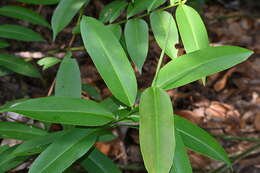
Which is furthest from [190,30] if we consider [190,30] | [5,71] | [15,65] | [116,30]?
[5,71]

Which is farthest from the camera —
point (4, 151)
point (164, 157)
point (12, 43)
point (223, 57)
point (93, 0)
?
point (93, 0)

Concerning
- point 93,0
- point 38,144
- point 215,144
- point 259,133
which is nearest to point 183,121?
point 215,144

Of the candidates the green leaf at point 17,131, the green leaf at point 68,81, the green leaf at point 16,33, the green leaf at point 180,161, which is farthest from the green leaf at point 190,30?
the green leaf at point 16,33

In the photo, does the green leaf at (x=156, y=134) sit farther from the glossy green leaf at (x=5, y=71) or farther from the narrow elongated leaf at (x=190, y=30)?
the glossy green leaf at (x=5, y=71)

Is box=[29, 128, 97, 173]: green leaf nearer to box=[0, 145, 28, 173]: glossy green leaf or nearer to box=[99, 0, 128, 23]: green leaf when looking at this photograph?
box=[0, 145, 28, 173]: glossy green leaf

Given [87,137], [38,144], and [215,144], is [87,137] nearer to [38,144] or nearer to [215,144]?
[38,144]

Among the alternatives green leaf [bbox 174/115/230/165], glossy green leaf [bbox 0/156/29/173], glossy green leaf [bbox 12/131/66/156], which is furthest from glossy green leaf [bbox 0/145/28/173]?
green leaf [bbox 174/115/230/165]
